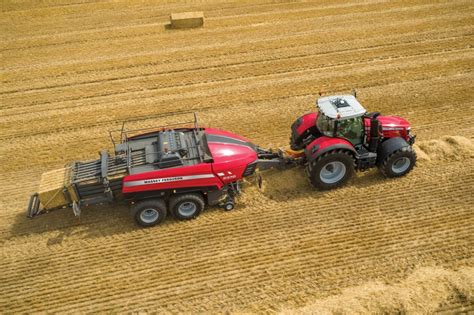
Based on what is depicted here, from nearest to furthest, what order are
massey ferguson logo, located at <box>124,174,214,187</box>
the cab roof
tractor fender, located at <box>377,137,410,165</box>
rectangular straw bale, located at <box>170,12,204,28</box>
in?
massey ferguson logo, located at <box>124,174,214,187</box>
the cab roof
tractor fender, located at <box>377,137,410,165</box>
rectangular straw bale, located at <box>170,12,204,28</box>

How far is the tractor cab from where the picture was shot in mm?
8375

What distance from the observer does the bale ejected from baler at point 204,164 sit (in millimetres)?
7957

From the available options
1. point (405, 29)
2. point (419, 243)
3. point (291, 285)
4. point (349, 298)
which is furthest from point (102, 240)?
point (405, 29)

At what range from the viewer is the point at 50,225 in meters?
8.73

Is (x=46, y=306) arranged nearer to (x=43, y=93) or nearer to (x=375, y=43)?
(x=43, y=93)

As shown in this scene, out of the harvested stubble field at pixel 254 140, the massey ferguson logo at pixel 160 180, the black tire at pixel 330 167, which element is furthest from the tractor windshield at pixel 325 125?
the massey ferguson logo at pixel 160 180

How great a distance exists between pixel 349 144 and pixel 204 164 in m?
3.33

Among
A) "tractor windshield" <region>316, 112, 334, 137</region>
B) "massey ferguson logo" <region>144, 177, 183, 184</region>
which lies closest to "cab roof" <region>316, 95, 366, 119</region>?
"tractor windshield" <region>316, 112, 334, 137</region>

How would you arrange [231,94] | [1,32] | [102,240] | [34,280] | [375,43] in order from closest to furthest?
[34,280] < [102,240] < [231,94] < [375,43] < [1,32]

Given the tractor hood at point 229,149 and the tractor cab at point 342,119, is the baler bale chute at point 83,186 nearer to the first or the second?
the tractor hood at point 229,149

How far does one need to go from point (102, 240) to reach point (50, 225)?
57.0 inches

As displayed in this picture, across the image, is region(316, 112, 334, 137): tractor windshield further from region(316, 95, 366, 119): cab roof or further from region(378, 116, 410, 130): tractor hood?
region(378, 116, 410, 130): tractor hood

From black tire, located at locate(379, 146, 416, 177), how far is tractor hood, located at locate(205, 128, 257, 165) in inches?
121

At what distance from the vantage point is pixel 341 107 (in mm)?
8570
